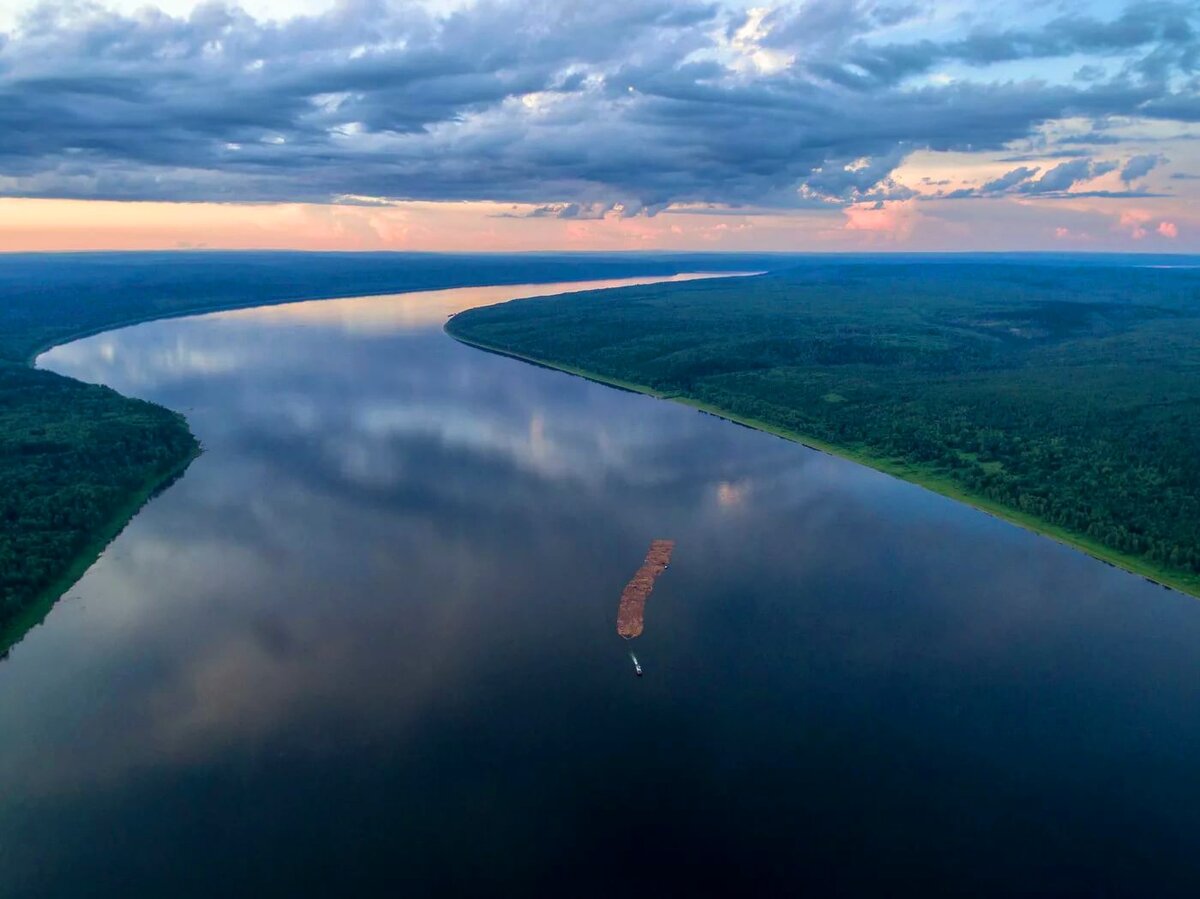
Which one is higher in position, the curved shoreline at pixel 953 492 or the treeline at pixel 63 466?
the treeline at pixel 63 466

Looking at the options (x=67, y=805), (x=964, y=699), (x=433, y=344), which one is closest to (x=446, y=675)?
(x=67, y=805)

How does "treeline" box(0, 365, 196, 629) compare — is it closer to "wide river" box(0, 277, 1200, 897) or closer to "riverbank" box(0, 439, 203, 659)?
"riverbank" box(0, 439, 203, 659)

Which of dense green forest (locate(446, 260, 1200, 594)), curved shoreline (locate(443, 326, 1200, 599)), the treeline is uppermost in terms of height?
the treeline

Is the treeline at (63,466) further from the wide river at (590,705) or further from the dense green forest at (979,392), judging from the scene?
the dense green forest at (979,392)

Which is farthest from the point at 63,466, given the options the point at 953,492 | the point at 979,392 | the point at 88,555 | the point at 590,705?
the point at 979,392

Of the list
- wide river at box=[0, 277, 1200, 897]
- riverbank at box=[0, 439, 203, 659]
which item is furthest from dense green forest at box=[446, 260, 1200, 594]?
riverbank at box=[0, 439, 203, 659]

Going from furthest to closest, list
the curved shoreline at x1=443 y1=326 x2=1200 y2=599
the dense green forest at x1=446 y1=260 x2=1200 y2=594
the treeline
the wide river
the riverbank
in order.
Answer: the dense green forest at x1=446 y1=260 x2=1200 y2=594 → the curved shoreline at x1=443 y1=326 x2=1200 y2=599 → the treeline → the riverbank → the wide river

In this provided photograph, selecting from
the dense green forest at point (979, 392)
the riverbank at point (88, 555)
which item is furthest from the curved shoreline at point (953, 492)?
the riverbank at point (88, 555)

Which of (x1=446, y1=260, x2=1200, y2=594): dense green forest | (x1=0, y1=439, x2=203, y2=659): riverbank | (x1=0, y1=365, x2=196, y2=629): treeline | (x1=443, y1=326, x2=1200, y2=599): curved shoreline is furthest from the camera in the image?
(x1=446, y1=260, x2=1200, y2=594): dense green forest
